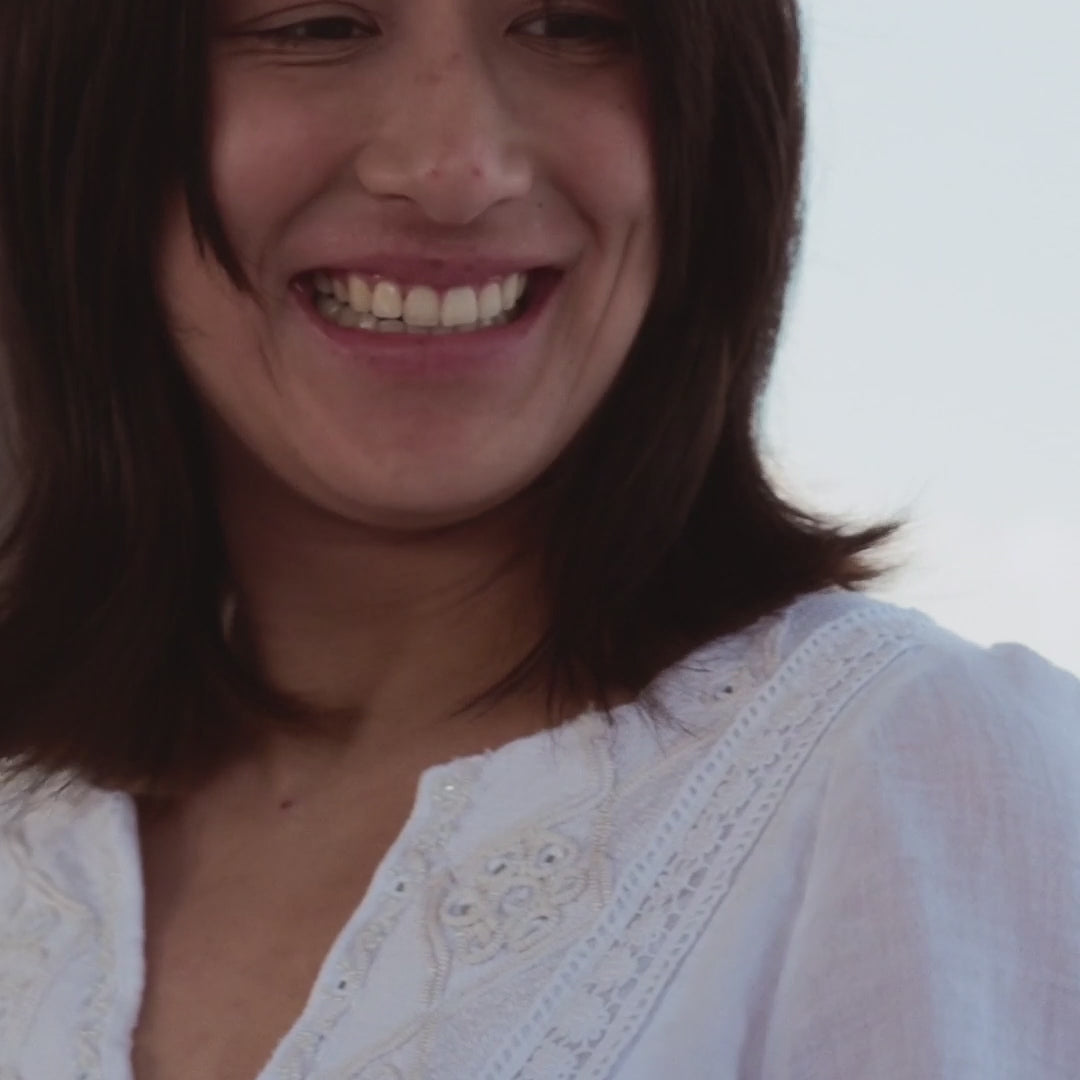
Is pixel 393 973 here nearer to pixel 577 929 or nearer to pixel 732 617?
pixel 577 929

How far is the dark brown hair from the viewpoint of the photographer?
1231mm

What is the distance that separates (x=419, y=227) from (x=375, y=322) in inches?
2.9

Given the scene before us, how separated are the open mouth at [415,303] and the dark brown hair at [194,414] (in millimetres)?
67

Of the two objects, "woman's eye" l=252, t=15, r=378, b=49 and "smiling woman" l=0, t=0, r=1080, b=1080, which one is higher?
"woman's eye" l=252, t=15, r=378, b=49

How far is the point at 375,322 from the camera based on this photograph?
1.23 m

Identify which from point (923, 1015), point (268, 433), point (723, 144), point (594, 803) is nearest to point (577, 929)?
point (594, 803)

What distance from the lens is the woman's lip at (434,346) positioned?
4.01 feet

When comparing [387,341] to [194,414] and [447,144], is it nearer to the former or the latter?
[447,144]

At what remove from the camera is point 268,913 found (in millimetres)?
1260

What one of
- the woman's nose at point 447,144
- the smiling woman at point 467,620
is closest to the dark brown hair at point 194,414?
the smiling woman at point 467,620

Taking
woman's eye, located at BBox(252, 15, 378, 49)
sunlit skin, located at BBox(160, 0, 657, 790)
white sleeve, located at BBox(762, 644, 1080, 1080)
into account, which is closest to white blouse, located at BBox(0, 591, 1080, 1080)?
white sleeve, located at BBox(762, 644, 1080, 1080)

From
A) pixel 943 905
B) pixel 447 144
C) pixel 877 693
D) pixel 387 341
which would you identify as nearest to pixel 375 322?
pixel 387 341

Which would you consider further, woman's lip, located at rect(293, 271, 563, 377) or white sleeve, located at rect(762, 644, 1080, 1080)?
woman's lip, located at rect(293, 271, 563, 377)

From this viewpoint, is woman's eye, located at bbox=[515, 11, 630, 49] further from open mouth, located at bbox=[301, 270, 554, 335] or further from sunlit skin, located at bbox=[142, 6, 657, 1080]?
open mouth, located at bbox=[301, 270, 554, 335]
